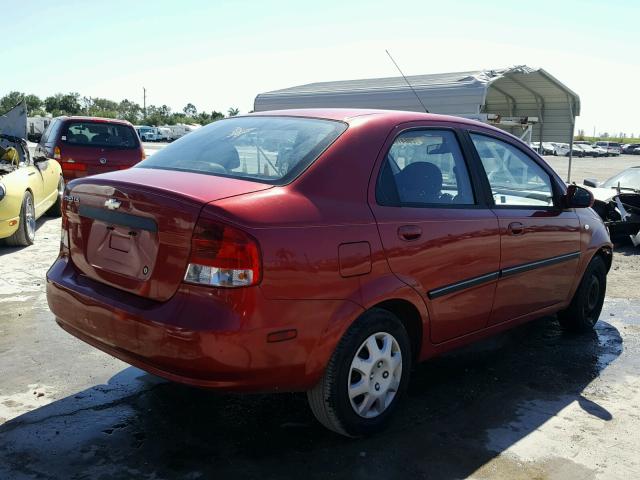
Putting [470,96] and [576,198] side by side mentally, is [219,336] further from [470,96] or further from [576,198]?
[470,96]

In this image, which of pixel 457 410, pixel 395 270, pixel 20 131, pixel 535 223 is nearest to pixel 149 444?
pixel 395 270

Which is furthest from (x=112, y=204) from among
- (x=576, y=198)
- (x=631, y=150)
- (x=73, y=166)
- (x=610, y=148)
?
(x=631, y=150)

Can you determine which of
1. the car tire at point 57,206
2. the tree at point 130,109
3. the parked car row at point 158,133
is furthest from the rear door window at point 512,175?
the tree at point 130,109

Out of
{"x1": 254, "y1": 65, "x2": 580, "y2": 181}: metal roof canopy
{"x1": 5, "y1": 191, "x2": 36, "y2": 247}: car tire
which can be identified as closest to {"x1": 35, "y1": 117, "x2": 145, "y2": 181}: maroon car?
{"x1": 5, "y1": 191, "x2": 36, "y2": 247}: car tire

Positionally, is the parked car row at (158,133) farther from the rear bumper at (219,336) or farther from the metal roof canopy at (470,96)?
the rear bumper at (219,336)

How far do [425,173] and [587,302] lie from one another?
2.48 m

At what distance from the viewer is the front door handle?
415cm

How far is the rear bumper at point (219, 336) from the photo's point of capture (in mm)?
2748

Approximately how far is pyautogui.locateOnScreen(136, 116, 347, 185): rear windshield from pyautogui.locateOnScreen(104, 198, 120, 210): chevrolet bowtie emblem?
46cm

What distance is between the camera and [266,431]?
342 centimetres

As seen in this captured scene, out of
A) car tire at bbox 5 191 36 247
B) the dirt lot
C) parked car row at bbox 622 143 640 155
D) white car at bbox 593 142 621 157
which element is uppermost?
car tire at bbox 5 191 36 247

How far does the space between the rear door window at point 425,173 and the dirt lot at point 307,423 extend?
4.13ft

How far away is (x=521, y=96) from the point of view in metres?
16.1

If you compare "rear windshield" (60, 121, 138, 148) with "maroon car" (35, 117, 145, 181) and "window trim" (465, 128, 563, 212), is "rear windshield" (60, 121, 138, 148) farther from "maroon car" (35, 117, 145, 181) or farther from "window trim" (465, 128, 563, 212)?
"window trim" (465, 128, 563, 212)
